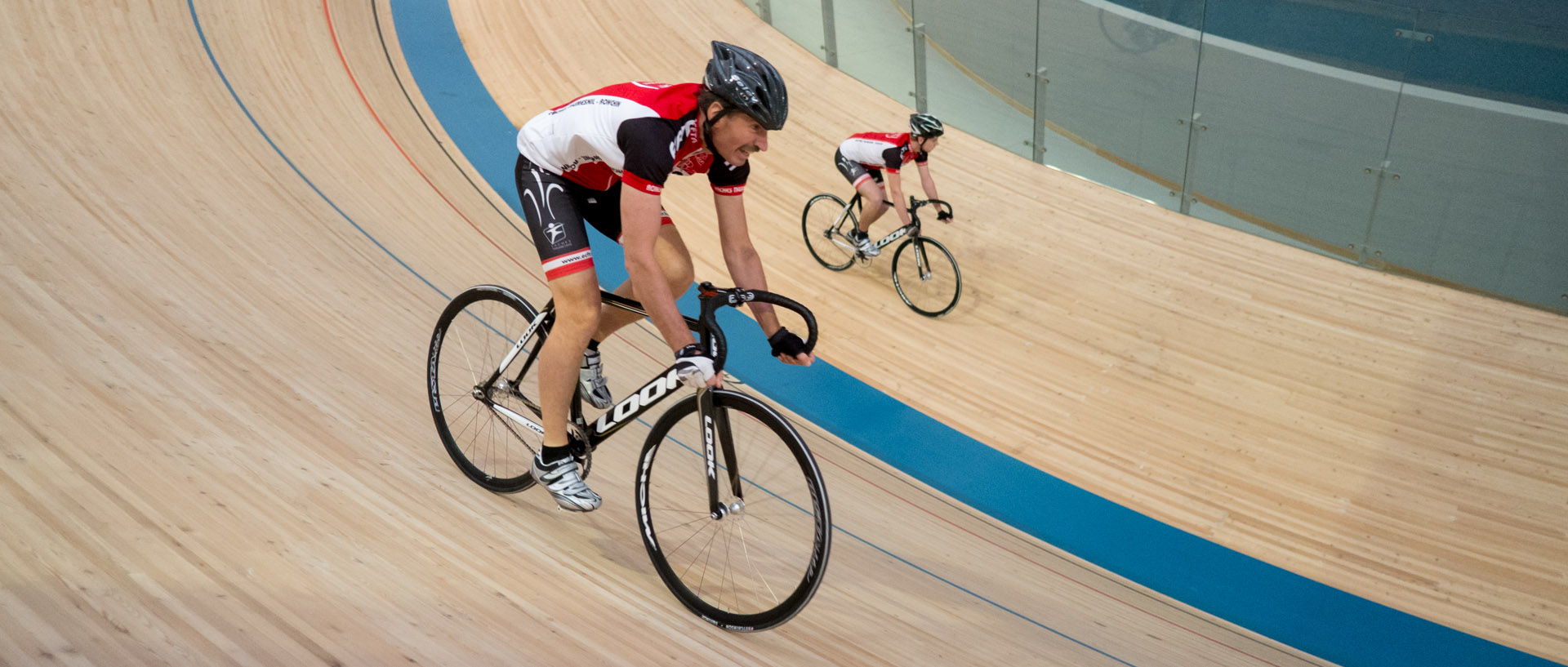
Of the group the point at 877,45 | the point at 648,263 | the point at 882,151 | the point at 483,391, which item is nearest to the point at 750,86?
the point at 648,263

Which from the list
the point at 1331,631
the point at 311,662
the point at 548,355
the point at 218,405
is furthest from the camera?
the point at 1331,631

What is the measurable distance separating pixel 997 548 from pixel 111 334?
289 centimetres

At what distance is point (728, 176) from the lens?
86.4 inches

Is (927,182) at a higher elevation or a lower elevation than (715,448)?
lower

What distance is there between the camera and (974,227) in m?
6.09

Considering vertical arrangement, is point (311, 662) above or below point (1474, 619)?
above

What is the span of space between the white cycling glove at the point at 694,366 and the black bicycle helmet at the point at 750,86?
1.52 feet

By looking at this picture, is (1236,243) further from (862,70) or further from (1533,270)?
(862,70)

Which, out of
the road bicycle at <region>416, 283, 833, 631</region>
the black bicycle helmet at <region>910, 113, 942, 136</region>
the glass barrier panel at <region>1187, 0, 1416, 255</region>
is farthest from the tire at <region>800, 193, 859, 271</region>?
the road bicycle at <region>416, 283, 833, 631</region>

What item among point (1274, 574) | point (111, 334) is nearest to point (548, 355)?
point (111, 334)

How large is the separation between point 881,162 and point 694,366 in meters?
3.88

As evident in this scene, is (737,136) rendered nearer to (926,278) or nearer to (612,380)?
(612,380)

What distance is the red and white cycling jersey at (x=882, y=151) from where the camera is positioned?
554 centimetres

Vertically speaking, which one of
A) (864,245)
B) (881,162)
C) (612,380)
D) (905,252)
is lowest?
(905,252)
